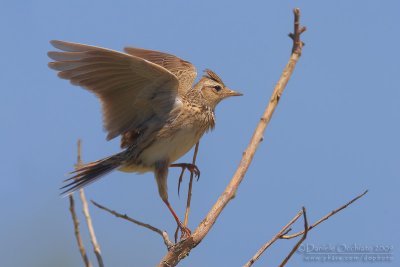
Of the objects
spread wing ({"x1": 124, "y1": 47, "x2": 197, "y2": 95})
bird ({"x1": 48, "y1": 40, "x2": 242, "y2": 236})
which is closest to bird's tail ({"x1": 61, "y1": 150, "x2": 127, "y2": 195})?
bird ({"x1": 48, "y1": 40, "x2": 242, "y2": 236})

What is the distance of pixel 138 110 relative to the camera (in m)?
5.03

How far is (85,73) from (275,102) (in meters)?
2.18

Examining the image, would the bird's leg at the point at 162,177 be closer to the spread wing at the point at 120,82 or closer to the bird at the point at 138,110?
the bird at the point at 138,110

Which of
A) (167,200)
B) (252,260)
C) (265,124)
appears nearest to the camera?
(252,260)

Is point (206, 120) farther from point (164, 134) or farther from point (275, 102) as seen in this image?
point (275, 102)

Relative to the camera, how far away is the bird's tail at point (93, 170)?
4441mm

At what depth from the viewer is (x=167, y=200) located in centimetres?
462

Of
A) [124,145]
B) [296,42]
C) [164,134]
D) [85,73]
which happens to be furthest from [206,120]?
[296,42]

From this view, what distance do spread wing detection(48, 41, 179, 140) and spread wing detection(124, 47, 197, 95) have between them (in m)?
0.56

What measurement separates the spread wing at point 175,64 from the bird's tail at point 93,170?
0.98 meters

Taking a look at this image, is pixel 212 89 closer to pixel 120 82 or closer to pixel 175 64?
pixel 175 64

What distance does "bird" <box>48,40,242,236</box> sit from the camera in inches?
182

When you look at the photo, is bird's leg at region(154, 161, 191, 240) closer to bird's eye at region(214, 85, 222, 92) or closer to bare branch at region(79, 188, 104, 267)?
bird's eye at region(214, 85, 222, 92)

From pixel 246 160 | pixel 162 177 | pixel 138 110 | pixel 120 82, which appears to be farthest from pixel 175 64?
pixel 246 160
